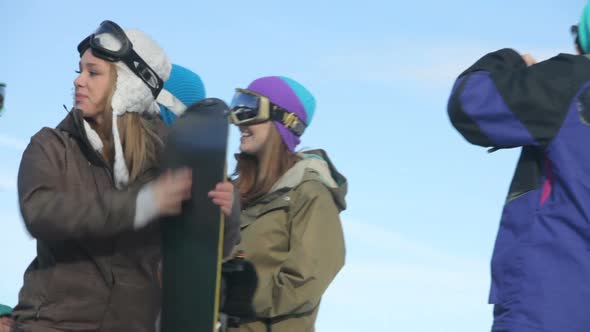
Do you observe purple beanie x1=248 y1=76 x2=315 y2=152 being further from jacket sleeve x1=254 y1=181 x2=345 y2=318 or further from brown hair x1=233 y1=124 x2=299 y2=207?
jacket sleeve x1=254 y1=181 x2=345 y2=318

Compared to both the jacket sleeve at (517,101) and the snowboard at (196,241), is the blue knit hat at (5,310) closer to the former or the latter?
the snowboard at (196,241)

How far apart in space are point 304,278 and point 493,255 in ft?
5.94

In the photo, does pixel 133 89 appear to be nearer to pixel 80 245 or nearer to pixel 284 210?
pixel 80 245

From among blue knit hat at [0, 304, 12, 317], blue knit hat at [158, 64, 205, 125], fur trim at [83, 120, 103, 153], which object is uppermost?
blue knit hat at [158, 64, 205, 125]

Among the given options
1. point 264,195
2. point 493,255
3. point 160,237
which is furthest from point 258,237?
point 493,255

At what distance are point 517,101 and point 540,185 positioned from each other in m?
0.35

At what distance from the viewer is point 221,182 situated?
4.44 metres

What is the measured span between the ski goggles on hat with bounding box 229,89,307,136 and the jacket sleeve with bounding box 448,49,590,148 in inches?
98.6

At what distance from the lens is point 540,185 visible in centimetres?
423

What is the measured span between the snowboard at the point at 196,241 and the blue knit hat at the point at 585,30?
5.15 ft

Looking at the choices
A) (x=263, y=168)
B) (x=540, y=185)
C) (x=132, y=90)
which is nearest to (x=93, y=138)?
(x=132, y=90)

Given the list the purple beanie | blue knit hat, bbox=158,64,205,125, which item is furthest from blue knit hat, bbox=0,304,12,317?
the purple beanie

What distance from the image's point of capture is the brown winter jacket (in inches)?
168

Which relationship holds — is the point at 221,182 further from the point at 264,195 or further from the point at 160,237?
the point at 264,195
